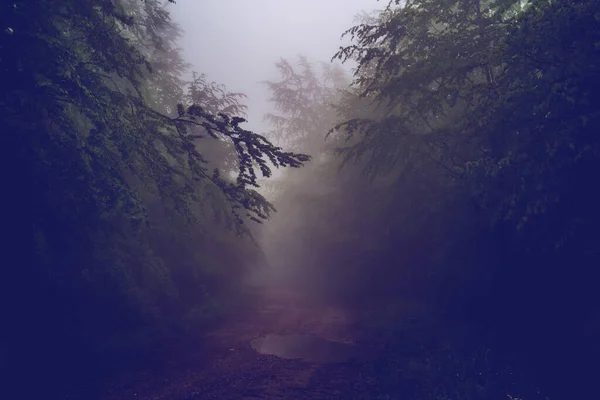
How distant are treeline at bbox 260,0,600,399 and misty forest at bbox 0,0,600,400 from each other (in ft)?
0.20

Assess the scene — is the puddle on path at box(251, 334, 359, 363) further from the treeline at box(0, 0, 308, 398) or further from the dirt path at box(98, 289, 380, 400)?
the treeline at box(0, 0, 308, 398)

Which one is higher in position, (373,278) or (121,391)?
(373,278)

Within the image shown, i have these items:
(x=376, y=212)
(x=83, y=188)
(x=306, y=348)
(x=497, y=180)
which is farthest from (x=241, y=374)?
(x=376, y=212)

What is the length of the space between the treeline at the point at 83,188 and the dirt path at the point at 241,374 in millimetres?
1596

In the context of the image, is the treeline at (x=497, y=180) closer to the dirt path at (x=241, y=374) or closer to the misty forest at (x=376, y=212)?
→ the misty forest at (x=376, y=212)

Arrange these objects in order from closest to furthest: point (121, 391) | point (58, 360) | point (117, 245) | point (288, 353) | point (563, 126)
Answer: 1. point (563, 126)
2. point (121, 391)
3. point (58, 360)
4. point (288, 353)
5. point (117, 245)

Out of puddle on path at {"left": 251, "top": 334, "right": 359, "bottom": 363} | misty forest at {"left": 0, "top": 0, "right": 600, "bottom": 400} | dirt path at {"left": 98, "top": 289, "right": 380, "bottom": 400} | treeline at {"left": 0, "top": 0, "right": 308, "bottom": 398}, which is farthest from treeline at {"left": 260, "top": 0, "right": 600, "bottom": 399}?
treeline at {"left": 0, "top": 0, "right": 308, "bottom": 398}

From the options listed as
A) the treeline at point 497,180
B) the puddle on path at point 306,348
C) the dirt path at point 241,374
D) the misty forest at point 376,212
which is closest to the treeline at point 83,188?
the misty forest at point 376,212

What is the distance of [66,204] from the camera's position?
977 cm

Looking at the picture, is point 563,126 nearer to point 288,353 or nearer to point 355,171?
point 288,353

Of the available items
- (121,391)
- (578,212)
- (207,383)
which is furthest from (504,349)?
(121,391)

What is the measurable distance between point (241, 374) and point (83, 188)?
19.3 ft

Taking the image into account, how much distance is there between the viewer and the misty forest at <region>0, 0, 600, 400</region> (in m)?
7.64

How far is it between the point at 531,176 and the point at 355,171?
41.7 feet
